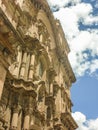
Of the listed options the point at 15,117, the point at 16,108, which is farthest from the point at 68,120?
the point at 15,117

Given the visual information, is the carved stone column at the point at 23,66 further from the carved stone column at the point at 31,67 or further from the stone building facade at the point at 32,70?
the carved stone column at the point at 31,67

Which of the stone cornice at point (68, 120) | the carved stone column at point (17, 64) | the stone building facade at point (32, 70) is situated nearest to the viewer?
the stone building facade at point (32, 70)

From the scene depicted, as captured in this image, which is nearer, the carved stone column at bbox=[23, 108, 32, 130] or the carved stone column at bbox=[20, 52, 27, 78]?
the carved stone column at bbox=[23, 108, 32, 130]

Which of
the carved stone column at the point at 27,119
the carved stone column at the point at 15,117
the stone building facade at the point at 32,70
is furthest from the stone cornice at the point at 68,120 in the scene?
the carved stone column at the point at 15,117

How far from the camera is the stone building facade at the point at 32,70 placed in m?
15.3

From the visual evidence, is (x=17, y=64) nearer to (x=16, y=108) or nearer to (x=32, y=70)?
(x=32, y=70)

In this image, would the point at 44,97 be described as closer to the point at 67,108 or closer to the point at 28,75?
the point at 28,75

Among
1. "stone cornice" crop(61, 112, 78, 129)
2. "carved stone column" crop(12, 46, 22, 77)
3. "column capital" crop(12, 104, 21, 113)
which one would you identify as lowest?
"column capital" crop(12, 104, 21, 113)

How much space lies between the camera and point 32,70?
2184 cm

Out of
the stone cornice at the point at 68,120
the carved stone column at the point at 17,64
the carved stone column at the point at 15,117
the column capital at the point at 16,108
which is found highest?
the carved stone column at the point at 17,64

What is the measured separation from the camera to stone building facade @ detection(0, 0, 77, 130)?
15.3 metres

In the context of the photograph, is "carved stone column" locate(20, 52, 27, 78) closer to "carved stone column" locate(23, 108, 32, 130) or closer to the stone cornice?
"carved stone column" locate(23, 108, 32, 130)

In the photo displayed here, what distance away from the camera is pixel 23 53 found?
2258 cm

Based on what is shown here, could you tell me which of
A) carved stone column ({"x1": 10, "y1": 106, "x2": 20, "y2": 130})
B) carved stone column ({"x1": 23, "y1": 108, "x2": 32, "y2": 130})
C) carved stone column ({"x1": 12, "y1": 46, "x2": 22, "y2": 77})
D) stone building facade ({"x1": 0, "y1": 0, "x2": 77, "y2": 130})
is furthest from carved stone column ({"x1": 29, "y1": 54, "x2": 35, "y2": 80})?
carved stone column ({"x1": 10, "y1": 106, "x2": 20, "y2": 130})
